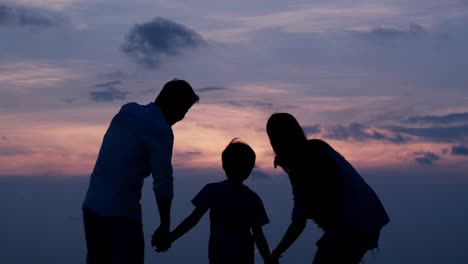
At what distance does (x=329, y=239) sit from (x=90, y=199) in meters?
1.83

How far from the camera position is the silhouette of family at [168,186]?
231 inches

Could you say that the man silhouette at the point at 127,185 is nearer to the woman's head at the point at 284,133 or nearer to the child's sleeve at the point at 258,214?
the woman's head at the point at 284,133

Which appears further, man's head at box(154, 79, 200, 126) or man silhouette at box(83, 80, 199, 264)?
man's head at box(154, 79, 200, 126)

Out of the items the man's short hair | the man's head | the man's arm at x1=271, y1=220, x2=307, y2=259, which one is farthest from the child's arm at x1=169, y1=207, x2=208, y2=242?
the man's short hair

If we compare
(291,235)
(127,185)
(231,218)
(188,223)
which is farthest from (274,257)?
(127,185)

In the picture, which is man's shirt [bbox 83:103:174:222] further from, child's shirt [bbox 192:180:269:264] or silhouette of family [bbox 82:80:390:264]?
child's shirt [bbox 192:180:269:264]

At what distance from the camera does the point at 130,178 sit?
605 centimetres

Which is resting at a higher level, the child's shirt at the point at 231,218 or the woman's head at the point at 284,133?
the woman's head at the point at 284,133

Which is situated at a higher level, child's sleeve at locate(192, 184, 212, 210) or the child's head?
the child's head

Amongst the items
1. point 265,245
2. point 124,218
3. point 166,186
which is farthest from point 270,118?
point 265,245

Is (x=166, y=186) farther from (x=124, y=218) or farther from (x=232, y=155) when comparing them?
(x=232, y=155)

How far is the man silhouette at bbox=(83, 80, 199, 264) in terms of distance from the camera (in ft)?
19.7

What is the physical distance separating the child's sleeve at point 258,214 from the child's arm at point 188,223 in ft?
1.45

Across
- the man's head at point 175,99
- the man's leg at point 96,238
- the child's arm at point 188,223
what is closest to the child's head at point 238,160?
the child's arm at point 188,223
